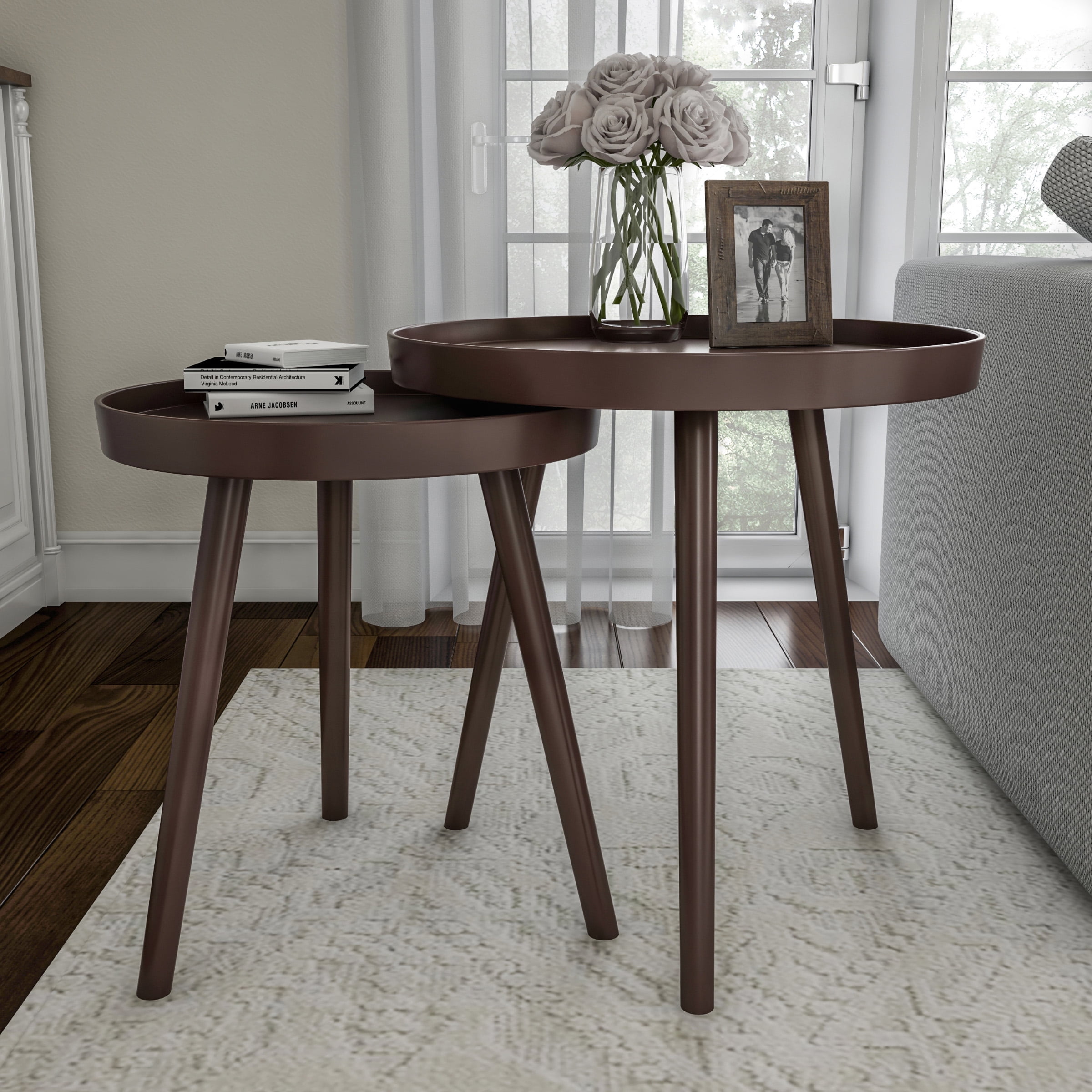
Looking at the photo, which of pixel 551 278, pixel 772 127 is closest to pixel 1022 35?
pixel 772 127

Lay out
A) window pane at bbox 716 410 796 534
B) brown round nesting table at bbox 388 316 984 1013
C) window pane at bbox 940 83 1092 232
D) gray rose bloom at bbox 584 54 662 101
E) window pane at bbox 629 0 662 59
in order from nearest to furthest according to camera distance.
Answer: brown round nesting table at bbox 388 316 984 1013
gray rose bloom at bbox 584 54 662 101
window pane at bbox 629 0 662 59
window pane at bbox 940 83 1092 232
window pane at bbox 716 410 796 534

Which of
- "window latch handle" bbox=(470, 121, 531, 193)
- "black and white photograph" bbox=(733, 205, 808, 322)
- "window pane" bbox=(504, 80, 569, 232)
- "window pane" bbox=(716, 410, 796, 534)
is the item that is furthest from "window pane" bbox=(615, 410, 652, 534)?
"black and white photograph" bbox=(733, 205, 808, 322)

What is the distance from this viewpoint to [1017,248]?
2264mm

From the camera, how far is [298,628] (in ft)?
6.94

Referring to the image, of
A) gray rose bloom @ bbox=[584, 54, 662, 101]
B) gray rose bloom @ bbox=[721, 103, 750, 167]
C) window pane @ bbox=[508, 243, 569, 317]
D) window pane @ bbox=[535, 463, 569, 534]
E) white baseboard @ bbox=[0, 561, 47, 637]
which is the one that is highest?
gray rose bloom @ bbox=[584, 54, 662, 101]

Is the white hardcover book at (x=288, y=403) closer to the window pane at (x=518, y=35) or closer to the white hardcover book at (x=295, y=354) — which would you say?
the white hardcover book at (x=295, y=354)

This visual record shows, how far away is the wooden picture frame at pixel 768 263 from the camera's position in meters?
1.03

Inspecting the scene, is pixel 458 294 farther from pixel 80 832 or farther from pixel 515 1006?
pixel 515 1006

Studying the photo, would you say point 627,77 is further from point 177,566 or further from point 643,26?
point 177,566

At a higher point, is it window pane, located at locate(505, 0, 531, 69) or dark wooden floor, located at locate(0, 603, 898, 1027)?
window pane, located at locate(505, 0, 531, 69)

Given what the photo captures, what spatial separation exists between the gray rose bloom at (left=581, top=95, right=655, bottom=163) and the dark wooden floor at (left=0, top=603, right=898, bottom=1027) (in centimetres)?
93

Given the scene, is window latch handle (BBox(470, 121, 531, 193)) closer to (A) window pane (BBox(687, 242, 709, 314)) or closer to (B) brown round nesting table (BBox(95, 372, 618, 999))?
(A) window pane (BBox(687, 242, 709, 314))

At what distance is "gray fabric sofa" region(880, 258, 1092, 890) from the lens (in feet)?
3.74

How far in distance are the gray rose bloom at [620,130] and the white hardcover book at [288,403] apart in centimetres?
34
